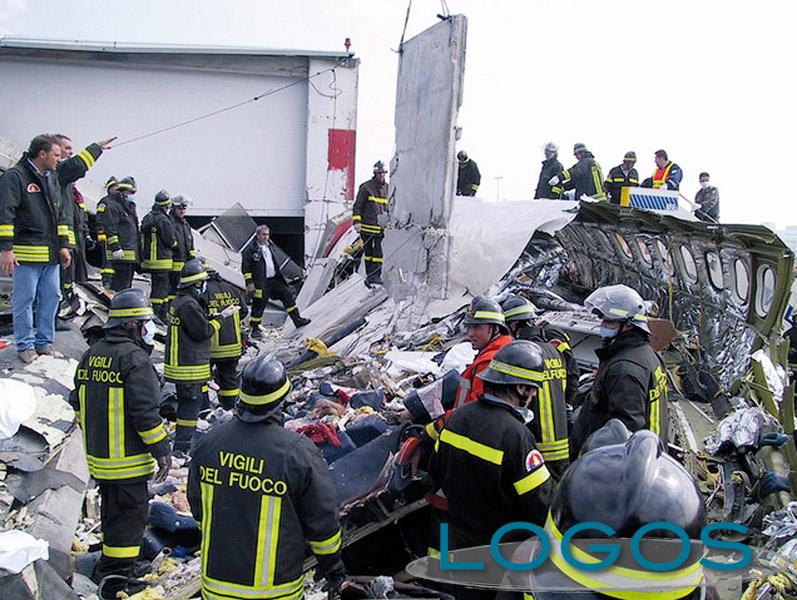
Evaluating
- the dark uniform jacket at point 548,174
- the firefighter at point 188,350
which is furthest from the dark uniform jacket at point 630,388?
the dark uniform jacket at point 548,174

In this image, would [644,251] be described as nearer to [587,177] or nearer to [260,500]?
[587,177]

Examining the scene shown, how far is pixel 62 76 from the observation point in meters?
12.6

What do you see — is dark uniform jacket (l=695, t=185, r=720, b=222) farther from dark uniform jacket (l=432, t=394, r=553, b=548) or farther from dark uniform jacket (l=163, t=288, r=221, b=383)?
dark uniform jacket (l=432, t=394, r=553, b=548)

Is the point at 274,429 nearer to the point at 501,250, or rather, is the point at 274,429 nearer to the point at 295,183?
the point at 501,250

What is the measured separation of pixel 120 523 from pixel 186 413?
2253mm

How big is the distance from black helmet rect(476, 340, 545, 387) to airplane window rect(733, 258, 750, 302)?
2.54 m

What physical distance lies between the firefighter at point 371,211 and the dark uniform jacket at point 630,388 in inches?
244

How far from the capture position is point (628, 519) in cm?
119

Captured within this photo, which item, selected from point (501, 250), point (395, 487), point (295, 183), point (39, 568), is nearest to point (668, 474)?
point (395, 487)

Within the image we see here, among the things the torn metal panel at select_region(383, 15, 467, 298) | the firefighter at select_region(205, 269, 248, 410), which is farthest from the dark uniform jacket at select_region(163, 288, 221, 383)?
the torn metal panel at select_region(383, 15, 467, 298)

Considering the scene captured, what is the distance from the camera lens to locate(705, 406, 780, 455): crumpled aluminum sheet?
3.90 metres

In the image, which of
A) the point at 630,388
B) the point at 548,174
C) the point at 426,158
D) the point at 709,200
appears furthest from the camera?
the point at 548,174

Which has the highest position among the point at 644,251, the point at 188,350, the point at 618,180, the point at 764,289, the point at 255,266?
the point at 618,180

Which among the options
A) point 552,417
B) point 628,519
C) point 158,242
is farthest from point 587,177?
point 628,519
